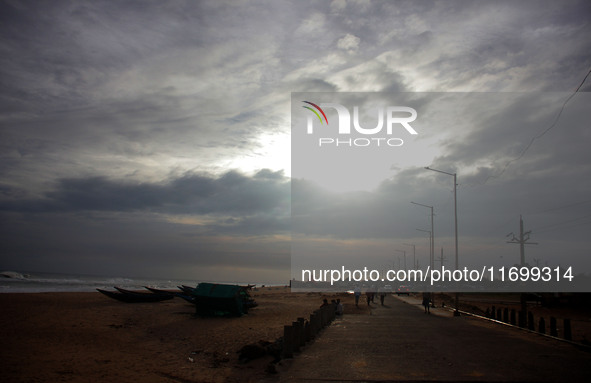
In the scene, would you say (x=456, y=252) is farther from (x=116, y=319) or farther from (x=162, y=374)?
(x=162, y=374)

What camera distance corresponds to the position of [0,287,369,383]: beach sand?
1127cm

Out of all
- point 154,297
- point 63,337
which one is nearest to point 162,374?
point 63,337

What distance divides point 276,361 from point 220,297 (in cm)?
1562

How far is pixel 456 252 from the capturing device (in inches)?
1275

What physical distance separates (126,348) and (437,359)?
1097cm

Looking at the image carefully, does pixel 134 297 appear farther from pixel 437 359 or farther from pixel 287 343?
pixel 437 359

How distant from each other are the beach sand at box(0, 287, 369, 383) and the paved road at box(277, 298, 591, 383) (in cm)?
166

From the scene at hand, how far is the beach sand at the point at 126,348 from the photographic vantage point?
11.3 m

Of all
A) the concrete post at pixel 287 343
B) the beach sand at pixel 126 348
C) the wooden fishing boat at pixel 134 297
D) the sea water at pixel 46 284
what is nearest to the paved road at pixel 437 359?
the concrete post at pixel 287 343

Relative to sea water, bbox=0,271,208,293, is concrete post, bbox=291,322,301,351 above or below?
above

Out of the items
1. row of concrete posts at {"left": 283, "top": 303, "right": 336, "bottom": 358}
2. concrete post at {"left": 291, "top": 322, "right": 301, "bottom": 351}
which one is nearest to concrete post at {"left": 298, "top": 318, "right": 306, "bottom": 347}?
row of concrete posts at {"left": 283, "top": 303, "right": 336, "bottom": 358}

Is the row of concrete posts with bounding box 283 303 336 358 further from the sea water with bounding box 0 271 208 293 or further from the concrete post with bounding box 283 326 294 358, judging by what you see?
the sea water with bounding box 0 271 208 293

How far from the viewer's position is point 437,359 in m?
11.5

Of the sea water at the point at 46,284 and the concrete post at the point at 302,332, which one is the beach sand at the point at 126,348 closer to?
the concrete post at the point at 302,332
